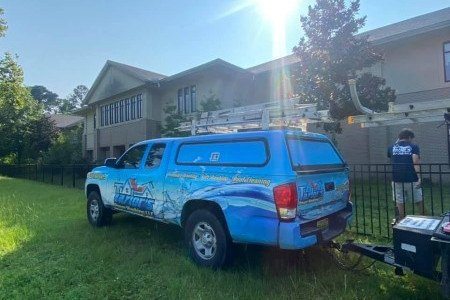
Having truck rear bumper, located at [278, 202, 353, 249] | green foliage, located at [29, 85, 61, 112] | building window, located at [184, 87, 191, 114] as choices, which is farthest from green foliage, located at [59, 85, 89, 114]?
truck rear bumper, located at [278, 202, 353, 249]

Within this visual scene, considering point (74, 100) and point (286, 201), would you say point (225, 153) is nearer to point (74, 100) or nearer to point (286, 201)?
point (286, 201)

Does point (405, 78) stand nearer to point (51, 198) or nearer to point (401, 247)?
point (401, 247)

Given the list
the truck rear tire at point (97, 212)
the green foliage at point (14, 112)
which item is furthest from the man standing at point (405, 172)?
the green foliage at point (14, 112)

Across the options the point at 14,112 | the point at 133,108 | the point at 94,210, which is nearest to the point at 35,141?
the point at 14,112

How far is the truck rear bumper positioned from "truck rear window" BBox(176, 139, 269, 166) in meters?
0.83

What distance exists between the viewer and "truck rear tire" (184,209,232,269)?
4457 millimetres

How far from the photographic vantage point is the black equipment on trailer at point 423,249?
3.13 m

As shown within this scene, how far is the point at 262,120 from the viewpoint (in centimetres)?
575

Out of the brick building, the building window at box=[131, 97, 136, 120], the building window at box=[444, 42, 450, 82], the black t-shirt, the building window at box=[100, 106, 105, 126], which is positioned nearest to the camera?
the black t-shirt

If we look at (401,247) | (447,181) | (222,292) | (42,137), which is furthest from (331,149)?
(42,137)

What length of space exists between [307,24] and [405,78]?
535 centimetres

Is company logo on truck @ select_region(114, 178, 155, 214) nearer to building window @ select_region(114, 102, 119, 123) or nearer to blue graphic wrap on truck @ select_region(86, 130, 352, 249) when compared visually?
blue graphic wrap on truck @ select_region(86, 130, 352, 249)

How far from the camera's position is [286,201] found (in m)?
3.90

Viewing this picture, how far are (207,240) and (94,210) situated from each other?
12.1ft
